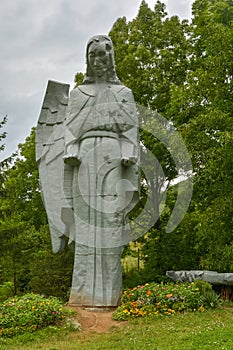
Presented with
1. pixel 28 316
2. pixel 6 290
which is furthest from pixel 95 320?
pixel 6 290

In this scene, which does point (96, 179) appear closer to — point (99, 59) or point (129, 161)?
point (129, 161)

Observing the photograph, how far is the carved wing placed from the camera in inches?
376

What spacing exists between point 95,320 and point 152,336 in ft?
5.20

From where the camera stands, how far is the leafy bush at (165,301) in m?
7.87

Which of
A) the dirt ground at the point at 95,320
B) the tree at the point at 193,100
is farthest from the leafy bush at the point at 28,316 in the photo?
the tree at the point at 193,100

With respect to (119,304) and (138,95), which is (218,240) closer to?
(119,304)

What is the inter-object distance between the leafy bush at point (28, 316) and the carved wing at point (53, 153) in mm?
1872

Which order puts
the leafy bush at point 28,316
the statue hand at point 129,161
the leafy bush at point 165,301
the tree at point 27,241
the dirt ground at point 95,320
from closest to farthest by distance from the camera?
the leafy bush at point 28,316
the dirt ground at point 95,320
the leafy bush at point 165,301
the statue hand at point 129,161
the tree at point 27,241

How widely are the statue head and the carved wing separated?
90 centimetres

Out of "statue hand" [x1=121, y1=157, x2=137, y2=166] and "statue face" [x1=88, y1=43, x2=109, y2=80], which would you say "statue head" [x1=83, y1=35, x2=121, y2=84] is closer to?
"statue face" [x1=88, y1=43, x2=109, y2=80]

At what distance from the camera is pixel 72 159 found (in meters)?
8.99

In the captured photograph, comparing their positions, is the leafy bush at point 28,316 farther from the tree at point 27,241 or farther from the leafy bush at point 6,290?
the leafy bush at point 6,290

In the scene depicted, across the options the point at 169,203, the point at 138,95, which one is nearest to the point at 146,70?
the point at 138,95

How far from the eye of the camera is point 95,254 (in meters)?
8.76
